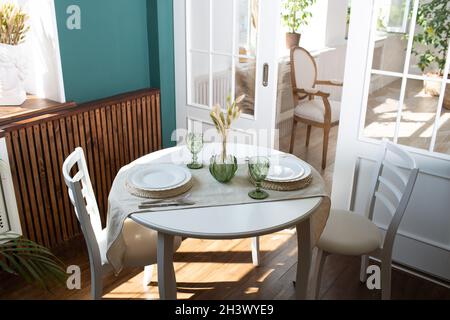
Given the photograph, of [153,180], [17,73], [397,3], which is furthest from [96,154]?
[397,3]

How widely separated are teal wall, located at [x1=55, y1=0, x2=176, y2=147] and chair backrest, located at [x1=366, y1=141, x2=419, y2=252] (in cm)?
162

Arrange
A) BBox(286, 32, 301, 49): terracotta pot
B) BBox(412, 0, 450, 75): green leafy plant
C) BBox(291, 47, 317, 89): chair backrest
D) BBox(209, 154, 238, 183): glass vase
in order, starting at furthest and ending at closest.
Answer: BBox(286, 32, 301, 49): terracotta pot
BBox(291, 47, 317, 89): chair backrest
BBox(412, 0, 450, 75): green leafy plant
BBox(209, 154, 238, 183): glass vase

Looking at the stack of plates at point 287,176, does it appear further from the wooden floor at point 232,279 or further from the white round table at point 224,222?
the wooden floor at point 232,279

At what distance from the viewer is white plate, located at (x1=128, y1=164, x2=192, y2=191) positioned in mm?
1874

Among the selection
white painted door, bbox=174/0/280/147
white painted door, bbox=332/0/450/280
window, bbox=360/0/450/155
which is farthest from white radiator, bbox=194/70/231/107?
window, bbox=360/0/450/155

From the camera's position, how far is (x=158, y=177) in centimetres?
197

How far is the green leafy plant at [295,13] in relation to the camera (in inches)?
186

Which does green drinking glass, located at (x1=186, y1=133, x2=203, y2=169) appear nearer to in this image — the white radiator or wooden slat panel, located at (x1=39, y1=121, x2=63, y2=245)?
wooden slat panel, located at (x1=39, y1=121, x2=63, y2=245)

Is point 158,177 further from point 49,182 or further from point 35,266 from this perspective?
point 49,182

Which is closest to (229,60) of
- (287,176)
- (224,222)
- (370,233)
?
(287,176)

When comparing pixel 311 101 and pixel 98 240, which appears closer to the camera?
pixel 98 240

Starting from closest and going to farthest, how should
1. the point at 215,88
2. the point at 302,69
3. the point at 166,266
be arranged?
the point at 166,266, the point at 215,88, the point at 302,69

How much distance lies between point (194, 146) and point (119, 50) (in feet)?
3.84
